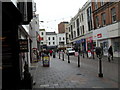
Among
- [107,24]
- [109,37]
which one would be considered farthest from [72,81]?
[107,24]

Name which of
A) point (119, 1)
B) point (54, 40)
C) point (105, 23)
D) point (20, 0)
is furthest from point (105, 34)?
point (54, 40)

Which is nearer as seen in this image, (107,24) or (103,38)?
(107,24)

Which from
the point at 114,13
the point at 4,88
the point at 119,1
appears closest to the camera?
the point at 4,88

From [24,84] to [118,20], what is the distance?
1907cm

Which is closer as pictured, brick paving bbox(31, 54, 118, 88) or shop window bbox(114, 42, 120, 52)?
brick paving bbox(31, 54, 118, 88)

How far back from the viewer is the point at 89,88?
6812 mm

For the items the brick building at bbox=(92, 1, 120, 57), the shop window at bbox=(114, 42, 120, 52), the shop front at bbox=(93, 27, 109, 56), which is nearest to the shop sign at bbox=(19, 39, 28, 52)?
the brick building at bbox=(92, 1, 120, 57)

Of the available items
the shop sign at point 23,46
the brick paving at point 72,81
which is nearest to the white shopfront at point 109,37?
the brick paving at point 72,81

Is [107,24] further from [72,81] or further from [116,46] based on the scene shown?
[72,81]

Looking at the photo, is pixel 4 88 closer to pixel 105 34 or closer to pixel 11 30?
pixel 11 30

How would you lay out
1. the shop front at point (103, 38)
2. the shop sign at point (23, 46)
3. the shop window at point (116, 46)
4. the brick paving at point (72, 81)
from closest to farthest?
the brick paving at point (72, 81)
the shop sign at point (23, 46)
the shop window at point (116, 46)
the shop front at point (103, 38)

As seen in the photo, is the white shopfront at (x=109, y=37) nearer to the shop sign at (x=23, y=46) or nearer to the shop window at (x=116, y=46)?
the shop window at (x=116, y=46)

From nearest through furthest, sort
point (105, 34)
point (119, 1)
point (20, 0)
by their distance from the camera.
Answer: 1. point (20, 0)
2. point (119, 1)
3. point (105, 34)

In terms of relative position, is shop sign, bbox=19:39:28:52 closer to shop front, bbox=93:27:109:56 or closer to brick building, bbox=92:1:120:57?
brick building, bbox=92:1:120:57
